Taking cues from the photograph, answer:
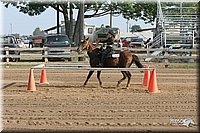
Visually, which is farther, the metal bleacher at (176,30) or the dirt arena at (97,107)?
the metal bleacher at (176,30)

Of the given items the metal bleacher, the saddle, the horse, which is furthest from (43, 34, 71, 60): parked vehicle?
the saddle

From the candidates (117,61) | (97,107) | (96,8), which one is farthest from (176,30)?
(97,107)

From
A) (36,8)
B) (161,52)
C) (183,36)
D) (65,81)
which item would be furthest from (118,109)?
(36,8)

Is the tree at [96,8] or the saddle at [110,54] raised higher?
the tree at [96,8]

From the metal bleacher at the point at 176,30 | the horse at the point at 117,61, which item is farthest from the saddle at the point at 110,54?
the metal bleacher at the point at 176,30

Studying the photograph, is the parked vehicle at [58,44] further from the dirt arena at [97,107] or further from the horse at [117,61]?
the horse at [117,61]

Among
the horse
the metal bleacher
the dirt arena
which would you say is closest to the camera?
the dirt arena

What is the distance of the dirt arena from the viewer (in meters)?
9.05

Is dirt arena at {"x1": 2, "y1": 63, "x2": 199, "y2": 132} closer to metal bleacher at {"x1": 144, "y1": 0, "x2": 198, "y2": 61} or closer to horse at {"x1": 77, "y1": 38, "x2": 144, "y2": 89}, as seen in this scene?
horse at {"x1": 77, "y1": 38, "x2": 144, "y2": 89}

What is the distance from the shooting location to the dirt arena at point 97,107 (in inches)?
356

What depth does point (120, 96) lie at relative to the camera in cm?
1331

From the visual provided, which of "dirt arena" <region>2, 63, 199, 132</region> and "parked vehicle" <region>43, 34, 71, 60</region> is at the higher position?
"parked vehicle" <region>43, 34, 71, 60</region>

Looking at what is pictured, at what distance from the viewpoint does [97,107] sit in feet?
37.0

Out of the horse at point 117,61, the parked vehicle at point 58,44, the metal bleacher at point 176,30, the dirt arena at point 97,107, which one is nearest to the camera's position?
the dirt arena at point 97,107
